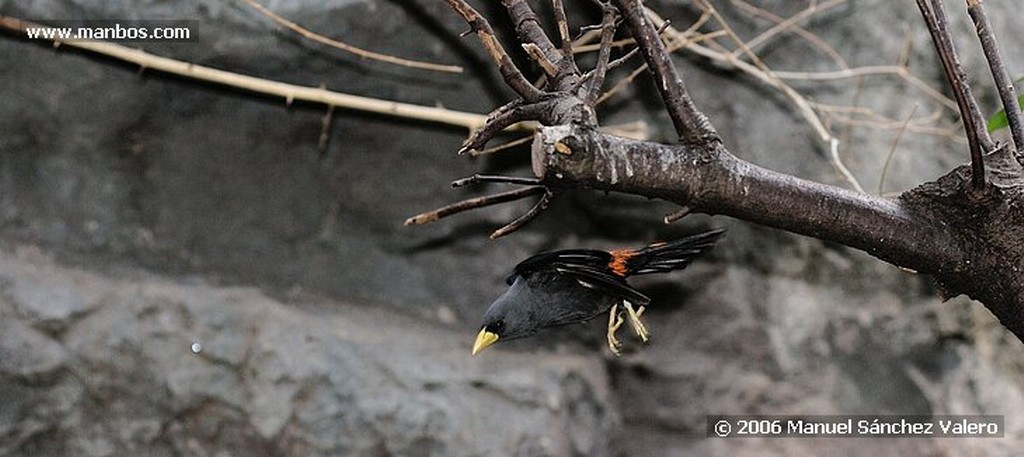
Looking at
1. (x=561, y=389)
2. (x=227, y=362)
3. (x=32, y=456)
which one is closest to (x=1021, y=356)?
(x=561, y=389)

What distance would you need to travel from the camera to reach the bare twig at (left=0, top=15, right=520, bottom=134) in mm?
2059

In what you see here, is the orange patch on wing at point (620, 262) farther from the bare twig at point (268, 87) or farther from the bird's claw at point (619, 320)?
the bare twig at point (268, 87)

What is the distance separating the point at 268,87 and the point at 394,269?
501 millimetres

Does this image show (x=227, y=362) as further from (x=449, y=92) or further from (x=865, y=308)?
(x=865, y=308)

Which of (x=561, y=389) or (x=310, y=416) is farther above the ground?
(x=561, y=389)

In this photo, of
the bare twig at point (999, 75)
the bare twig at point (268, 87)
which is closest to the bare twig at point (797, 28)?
the bare twig at point (268, 87)

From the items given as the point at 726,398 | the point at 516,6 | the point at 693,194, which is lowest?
the point at 726,398

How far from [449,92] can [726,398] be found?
95 cm

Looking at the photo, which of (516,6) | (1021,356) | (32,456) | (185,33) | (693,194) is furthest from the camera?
(1021,356)

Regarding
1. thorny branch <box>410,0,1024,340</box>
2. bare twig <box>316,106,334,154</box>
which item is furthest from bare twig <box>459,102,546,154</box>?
bare twig <box>316,106,334,154</box>

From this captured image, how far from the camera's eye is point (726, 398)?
7.45ft

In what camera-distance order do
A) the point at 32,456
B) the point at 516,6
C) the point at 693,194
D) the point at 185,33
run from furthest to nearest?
the point at 185,33
the point at 32,456
the point at 516,6
the point at 693,194

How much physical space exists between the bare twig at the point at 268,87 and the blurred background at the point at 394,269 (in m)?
0.03

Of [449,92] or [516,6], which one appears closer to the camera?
[516,6]
